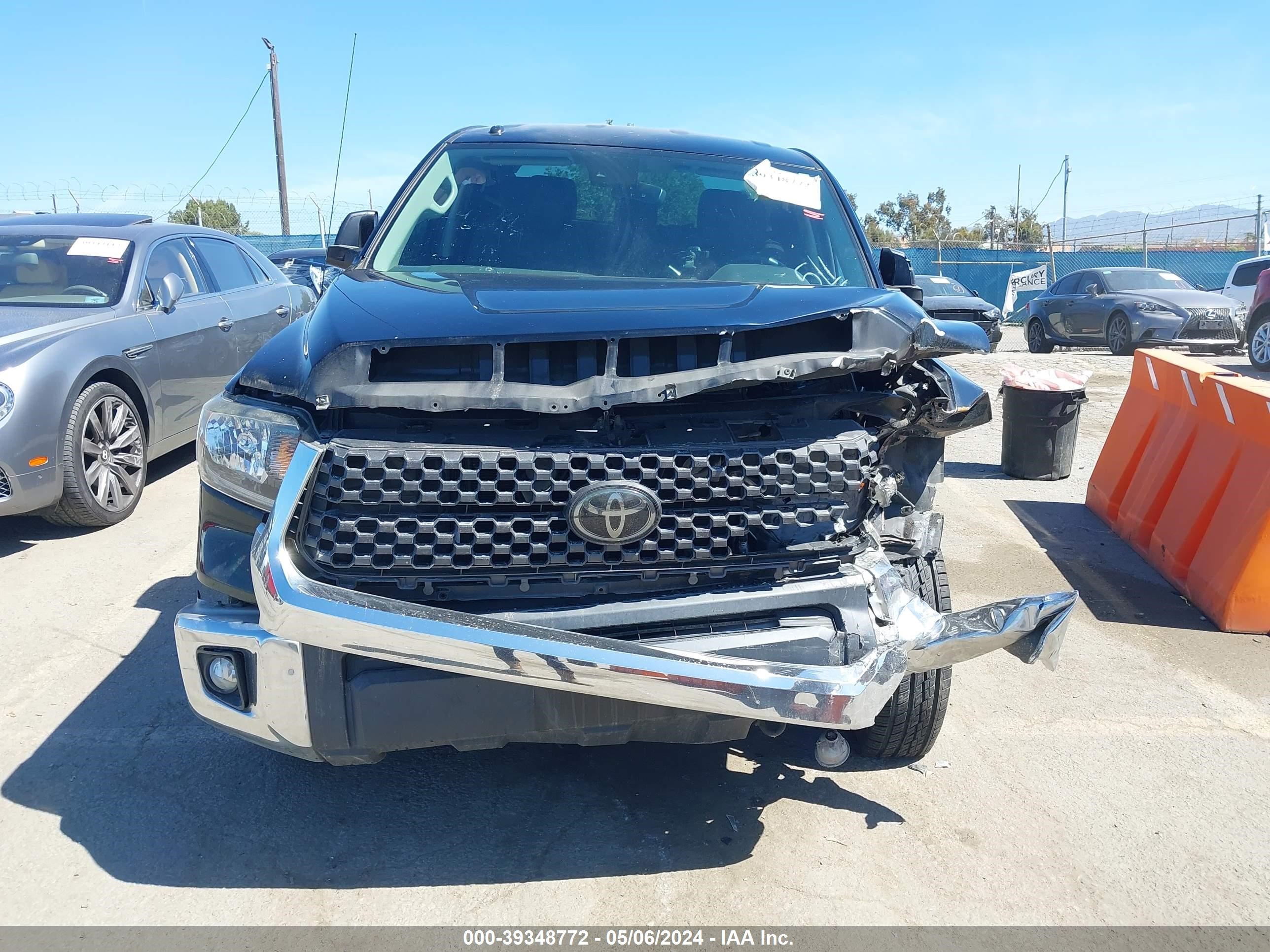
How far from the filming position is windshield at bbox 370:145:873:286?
137 inches

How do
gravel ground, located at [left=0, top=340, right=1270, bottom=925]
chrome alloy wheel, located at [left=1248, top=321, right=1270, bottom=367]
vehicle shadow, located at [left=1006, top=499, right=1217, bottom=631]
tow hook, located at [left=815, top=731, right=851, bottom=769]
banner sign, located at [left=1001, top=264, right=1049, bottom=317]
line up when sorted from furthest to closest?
banner sign, located at [left=1001, top=264, right=1049, bottom=317], chrome alloy wheel, located at [left=1248, top=321, right=1270, bottom=367], vehicle shadow, located at [left=1006, top=499, right=1217, bottom=631], tow hook, located at [left=815, top=731, right=851, bottom=769], gravel ground, located at [left=0, top=340, right=1270, bottom=925]

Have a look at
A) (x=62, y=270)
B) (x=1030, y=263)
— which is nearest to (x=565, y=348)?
(x=62, y=270)

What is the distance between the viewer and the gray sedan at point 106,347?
5.20 meters

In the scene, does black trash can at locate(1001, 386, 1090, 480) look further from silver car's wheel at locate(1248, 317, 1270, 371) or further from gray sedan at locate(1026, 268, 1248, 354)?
gray sedan at locate(1026, 268, 1248, 354)

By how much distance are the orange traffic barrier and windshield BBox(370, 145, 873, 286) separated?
2.37 m

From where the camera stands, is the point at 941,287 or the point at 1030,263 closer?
the point at 941,287

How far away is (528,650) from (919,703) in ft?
4.94

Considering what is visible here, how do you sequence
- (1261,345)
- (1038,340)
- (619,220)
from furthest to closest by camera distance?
(1038,340), (1261,345), (619,220)

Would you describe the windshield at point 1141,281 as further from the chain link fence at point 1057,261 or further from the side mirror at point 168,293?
the side mirror at point 168,293

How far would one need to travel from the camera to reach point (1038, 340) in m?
17.7

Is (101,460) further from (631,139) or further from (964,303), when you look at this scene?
(964,303)

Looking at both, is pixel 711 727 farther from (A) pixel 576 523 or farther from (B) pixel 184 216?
(B) pixel 184 216
